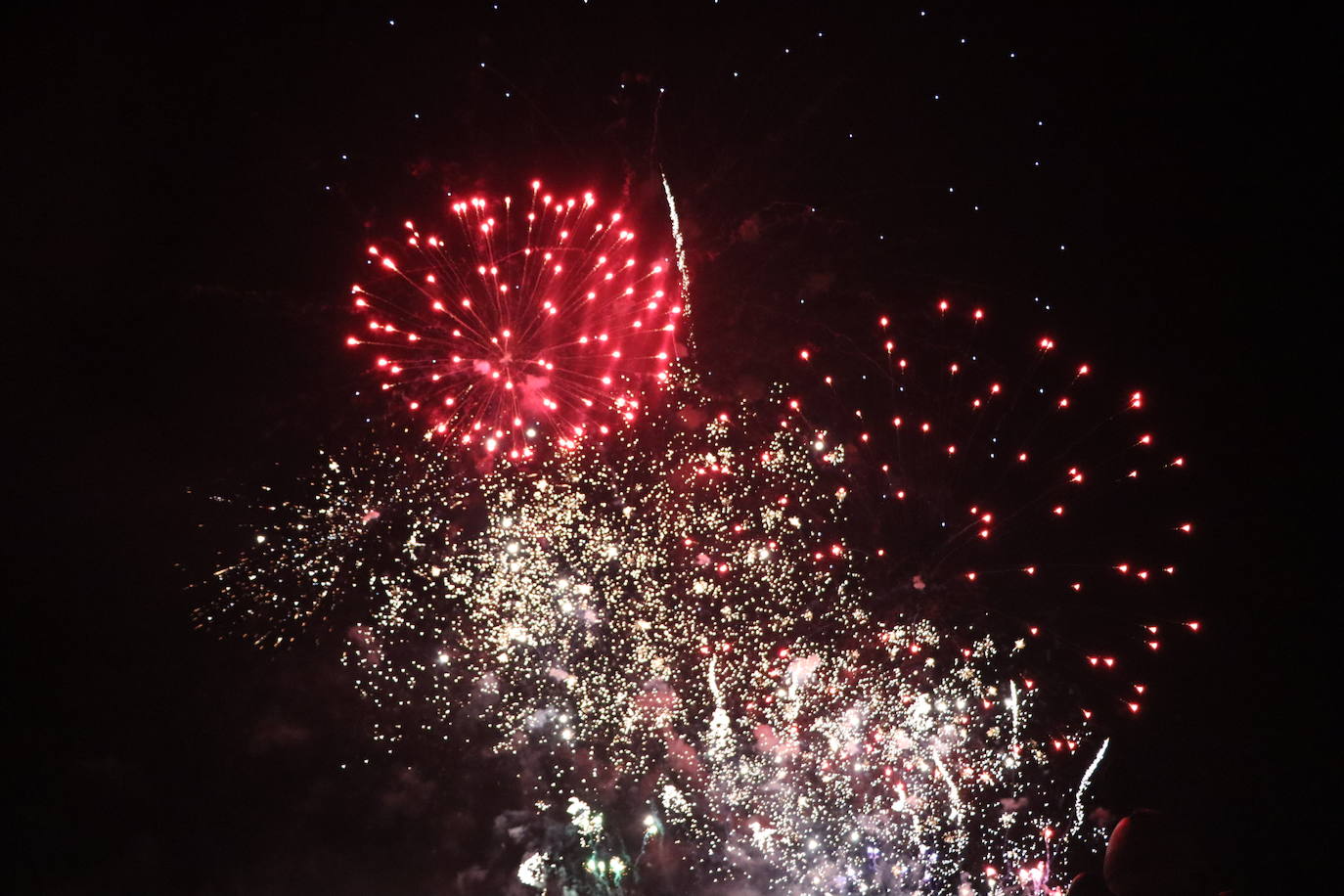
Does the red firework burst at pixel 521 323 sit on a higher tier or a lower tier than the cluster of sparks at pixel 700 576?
higher

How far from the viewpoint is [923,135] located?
522 cm

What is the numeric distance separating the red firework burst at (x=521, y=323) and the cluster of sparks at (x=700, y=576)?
0.02m

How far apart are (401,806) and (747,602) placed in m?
3.45

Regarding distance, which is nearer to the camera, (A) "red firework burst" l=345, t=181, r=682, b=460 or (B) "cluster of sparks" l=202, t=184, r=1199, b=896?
(A) "red firework burst" l=345, t=181, r=682, b=460

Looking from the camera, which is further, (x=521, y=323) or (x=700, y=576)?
(x=700, y=576)

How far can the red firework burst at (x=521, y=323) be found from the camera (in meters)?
5.12

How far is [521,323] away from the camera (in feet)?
17.0

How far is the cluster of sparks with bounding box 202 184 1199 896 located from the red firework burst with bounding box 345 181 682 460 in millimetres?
21

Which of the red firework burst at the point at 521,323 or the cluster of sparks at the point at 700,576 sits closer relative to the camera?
the red firework burst at the point at 521,323

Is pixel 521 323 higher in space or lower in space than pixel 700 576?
higher

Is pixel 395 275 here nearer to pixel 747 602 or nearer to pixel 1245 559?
pixel 747 602

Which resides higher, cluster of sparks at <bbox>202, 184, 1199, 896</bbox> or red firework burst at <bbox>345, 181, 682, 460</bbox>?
red firework burst at <bbox>345, 181, 682, 460</bbox>

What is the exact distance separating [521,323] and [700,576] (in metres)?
2.34

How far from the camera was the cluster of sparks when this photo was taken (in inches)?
210
